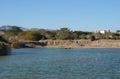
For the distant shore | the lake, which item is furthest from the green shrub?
the distant shore

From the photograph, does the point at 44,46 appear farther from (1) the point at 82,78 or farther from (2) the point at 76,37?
(1) the point at 82,78

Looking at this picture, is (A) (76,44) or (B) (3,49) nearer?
(B) (3,49)

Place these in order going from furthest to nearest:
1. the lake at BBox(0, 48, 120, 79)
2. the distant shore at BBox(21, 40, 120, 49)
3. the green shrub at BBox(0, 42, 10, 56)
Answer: the distant shore at BBox(21, 40, 120, 49) → the green shrub at BBox(0, 42, 10, 56) → the lake at BBox(0, 48, 120, 79)

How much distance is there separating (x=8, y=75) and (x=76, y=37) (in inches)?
5341

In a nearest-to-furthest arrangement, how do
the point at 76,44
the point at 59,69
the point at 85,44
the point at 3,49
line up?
the point at 59,69 → the point at 3,49 → the point at 76,44 → the point at 85,44

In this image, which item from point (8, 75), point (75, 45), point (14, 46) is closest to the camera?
point (8, 75)

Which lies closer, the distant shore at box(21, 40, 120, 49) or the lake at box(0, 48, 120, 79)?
the lake at box(0, 48, 120, 79)

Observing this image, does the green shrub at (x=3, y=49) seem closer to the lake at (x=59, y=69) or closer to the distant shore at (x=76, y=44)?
the lake at (x=59, y=69)

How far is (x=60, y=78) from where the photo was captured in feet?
107

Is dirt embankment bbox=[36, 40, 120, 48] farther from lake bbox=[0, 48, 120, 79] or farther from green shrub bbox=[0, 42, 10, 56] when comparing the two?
lake bbox=[0, 48, 120, 79]

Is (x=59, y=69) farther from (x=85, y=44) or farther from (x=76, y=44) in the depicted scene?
(x=85, y=44)

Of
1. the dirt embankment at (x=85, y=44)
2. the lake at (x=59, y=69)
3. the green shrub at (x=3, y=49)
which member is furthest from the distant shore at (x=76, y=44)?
the lake at (x=59, y=69)

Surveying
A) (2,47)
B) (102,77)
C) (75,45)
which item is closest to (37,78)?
(102,77)

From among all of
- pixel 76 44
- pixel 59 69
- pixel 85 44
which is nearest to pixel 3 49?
pixel 59 69
